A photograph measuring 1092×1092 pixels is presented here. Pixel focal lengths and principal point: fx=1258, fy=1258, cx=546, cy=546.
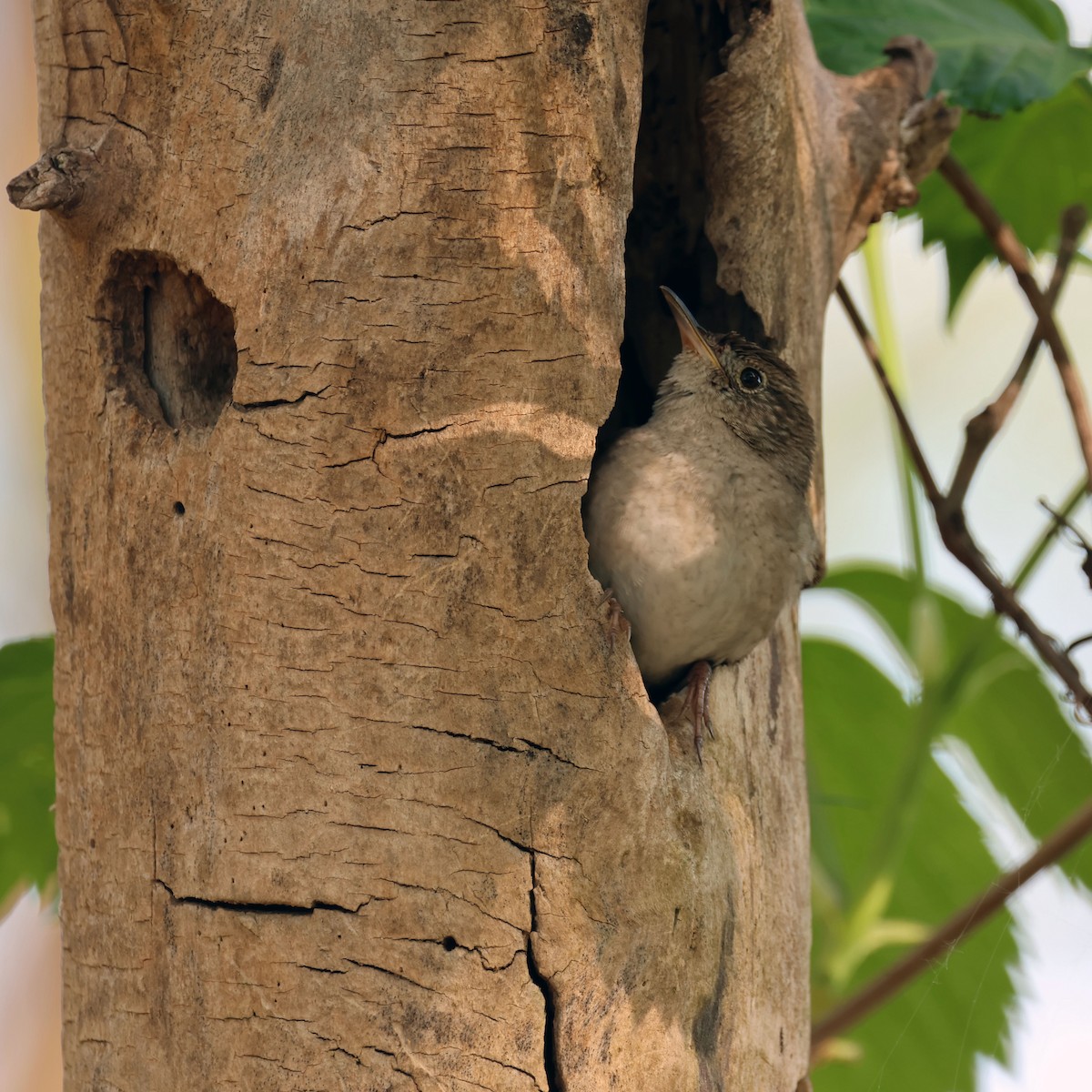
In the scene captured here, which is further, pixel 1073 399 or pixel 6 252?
pixel 6 252

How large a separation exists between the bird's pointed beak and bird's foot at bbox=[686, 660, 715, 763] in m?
0.65

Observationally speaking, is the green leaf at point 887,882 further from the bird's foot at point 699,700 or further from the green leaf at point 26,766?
the green leaf at point 26,766

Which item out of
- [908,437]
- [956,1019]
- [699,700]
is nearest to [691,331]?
[908,437]

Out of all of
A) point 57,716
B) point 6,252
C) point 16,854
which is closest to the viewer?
point 57,716

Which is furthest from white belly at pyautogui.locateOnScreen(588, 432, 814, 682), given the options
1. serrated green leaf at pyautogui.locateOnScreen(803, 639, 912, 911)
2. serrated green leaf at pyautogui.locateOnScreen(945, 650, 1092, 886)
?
serrated green leaf at pyautogui.locateOnScreen(945, 650, 1092, 886)

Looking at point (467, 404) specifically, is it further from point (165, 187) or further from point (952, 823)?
point (952, 823)

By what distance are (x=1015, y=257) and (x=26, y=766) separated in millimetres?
2403

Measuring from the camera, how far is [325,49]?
1.91 m

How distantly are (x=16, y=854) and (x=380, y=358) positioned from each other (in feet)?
4.69

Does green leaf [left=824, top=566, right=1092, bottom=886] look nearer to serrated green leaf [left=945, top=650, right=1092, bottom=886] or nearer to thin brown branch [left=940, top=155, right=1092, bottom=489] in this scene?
serrated green leaf [left=945, top=650, right=1092, bottom=886]

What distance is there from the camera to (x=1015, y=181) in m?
2.97

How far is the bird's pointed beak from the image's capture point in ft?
8.36

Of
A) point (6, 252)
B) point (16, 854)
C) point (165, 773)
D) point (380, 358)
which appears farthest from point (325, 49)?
point (6, 252)

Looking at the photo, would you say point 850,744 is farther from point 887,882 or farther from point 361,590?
point 361,590
